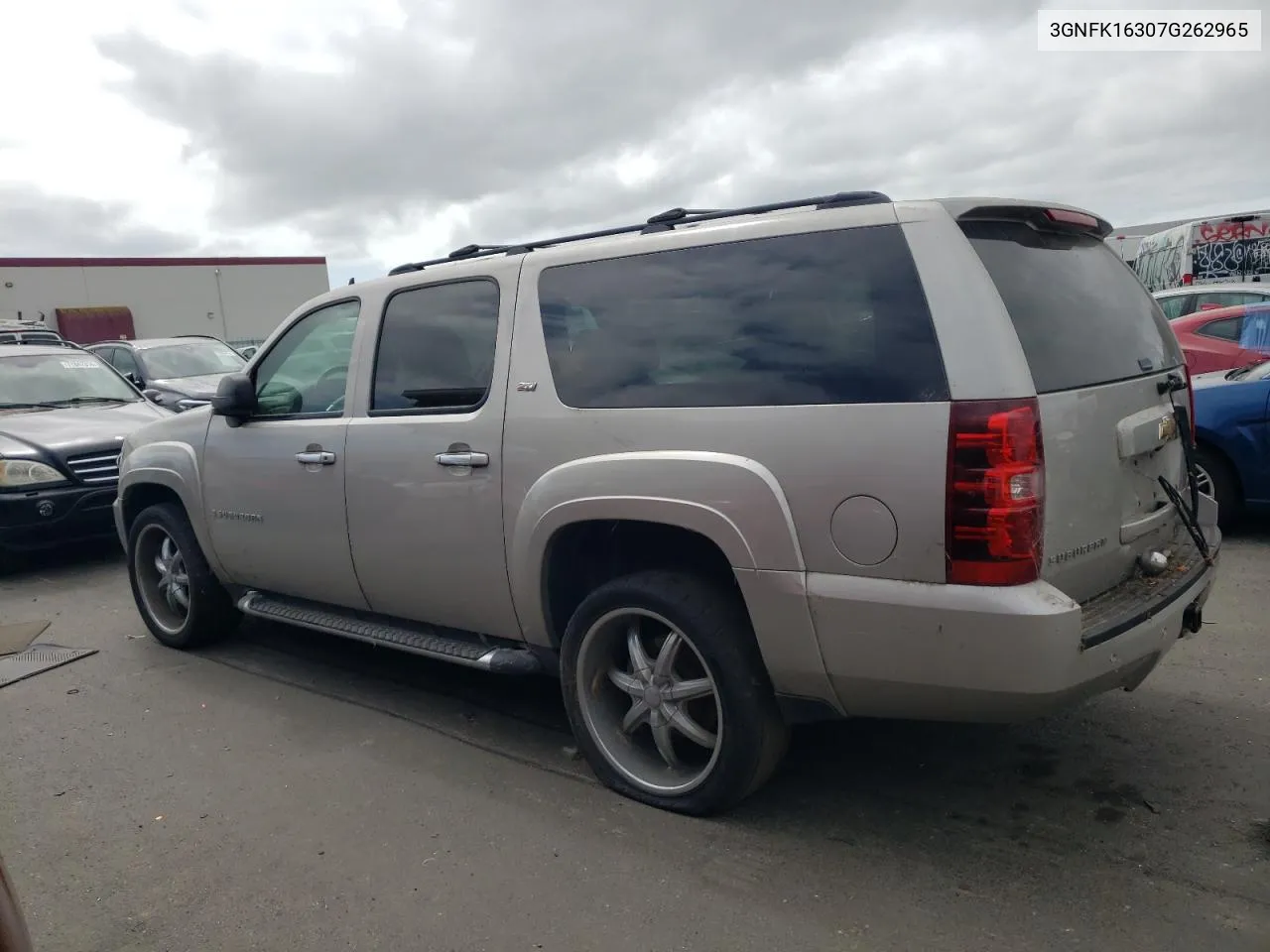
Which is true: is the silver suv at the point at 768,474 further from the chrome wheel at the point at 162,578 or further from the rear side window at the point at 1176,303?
the rear side window at the point at 1176,303

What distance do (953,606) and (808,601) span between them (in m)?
0.42

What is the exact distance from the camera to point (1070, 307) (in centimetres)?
311

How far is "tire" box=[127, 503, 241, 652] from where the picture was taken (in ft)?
17.7

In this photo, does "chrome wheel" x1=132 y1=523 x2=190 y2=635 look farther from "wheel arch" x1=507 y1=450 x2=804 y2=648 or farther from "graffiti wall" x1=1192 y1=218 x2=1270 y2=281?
"graffiti wall" x1=1192 y1=218 x2=1270 y2=281

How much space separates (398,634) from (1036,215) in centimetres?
301

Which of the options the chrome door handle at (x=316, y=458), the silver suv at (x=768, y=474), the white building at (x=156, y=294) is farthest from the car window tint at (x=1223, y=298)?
the white building at (x=156, y=294)

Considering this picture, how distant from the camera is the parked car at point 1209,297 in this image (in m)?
8.77

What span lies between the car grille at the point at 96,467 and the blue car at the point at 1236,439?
25.7 feet

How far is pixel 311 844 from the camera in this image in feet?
11.1

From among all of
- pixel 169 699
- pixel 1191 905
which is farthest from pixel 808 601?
pixel 169 699

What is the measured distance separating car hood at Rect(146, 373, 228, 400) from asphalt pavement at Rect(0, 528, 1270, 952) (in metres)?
8.42

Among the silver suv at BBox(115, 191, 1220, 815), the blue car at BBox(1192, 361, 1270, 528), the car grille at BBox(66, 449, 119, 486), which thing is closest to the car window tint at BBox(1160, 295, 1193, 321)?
the blue car at BBox(1192, 361, 1270, 528)

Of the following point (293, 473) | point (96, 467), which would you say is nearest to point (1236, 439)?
point (293, 473)

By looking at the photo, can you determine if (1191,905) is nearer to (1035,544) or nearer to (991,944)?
(991,944)
